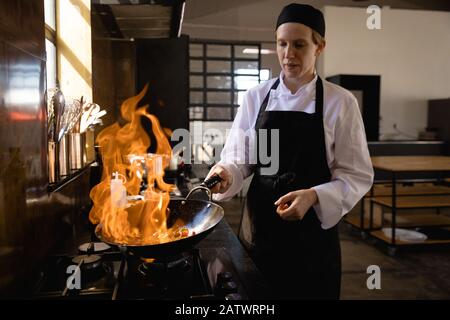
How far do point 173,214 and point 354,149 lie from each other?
707 millimetres

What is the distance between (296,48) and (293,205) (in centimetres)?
59

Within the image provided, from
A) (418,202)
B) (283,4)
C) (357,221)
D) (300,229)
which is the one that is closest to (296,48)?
Result: (300,229)

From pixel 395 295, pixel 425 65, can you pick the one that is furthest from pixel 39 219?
pixel 425 65

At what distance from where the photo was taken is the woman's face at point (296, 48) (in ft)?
4.54

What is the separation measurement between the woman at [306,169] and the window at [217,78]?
5.11 m

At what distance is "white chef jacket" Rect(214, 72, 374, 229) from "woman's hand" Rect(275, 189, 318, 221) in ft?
0.36

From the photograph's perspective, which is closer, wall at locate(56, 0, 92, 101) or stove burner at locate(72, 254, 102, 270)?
stove burner at locate(72, 254, 102, 270)

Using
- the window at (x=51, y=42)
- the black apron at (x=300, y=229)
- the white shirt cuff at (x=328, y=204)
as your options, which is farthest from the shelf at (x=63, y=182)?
the white shirt cuff at (x=328, y=204)

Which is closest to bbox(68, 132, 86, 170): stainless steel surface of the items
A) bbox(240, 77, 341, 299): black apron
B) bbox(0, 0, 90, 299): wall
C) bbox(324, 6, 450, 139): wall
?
bbox(0, 0, 90, 299): wall

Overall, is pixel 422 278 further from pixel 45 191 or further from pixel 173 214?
pixel 45 191

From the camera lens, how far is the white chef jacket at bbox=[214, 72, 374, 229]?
53.9 inches

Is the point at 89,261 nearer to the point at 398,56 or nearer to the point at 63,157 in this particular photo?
the point at 63,157

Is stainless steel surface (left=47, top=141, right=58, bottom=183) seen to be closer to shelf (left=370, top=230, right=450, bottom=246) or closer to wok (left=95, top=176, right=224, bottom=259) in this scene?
wok (left=95, top=176, right=224, bottom=259)
